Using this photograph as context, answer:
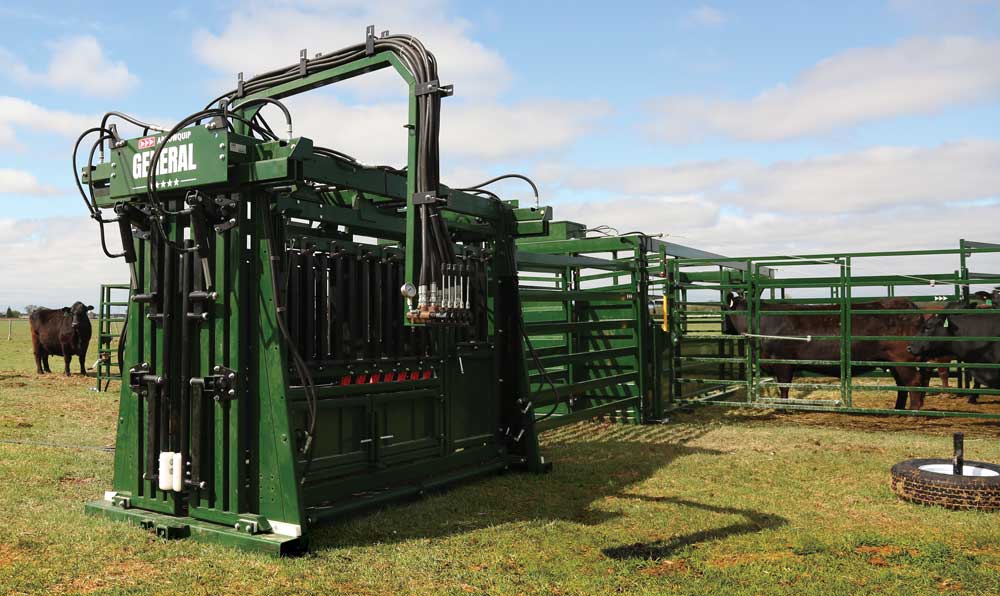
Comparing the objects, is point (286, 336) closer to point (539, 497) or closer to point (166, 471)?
point (166, 471)

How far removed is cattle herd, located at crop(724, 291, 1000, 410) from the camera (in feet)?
35.0

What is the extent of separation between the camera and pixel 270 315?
15.5 ft

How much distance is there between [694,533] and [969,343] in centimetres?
820

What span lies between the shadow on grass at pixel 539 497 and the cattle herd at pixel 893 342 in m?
3.37

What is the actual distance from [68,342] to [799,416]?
15.1 meters

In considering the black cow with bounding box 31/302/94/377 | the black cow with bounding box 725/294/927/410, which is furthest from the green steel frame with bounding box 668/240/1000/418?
the black cow with bounding box 31/302/94/377

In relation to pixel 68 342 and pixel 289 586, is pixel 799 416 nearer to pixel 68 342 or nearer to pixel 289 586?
pixel 289 586

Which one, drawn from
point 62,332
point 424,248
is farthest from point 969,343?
point 62,332

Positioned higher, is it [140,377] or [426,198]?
[426,198]

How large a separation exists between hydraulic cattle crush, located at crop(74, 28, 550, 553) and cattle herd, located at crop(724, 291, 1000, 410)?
6565 mm

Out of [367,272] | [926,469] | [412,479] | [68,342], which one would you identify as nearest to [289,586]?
[412,479]

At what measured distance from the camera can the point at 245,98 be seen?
595 cm

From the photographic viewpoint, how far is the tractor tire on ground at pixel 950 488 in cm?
546

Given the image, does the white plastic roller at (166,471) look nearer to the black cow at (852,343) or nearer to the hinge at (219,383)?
the hinge at (219,383)
